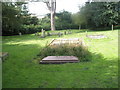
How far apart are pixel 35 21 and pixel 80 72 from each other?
81.9 ft

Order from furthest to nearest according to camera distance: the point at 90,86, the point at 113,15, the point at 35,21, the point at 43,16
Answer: the point at 43,16, the point at 35,21, the point at 113,15, the point at 90,86

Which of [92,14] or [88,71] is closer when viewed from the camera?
[88,71]

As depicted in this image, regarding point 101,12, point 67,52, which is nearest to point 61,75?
point 67,52

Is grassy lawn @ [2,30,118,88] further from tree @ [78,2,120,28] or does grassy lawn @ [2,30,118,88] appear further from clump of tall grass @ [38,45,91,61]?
tree @ [78,2,120,28]

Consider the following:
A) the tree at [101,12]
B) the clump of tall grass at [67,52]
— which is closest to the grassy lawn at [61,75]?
the clump of tall grass at [67,52]

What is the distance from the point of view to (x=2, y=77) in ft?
16.4

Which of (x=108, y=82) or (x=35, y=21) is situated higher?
(x=35, y=21)

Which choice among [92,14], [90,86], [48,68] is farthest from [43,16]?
[90,86]

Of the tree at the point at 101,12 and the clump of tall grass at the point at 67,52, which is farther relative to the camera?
the tree at the point at 101,12

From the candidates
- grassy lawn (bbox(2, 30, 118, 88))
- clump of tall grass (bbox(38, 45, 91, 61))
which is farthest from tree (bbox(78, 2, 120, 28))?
grassy lawn (bbox(2, 30, 118, 88))

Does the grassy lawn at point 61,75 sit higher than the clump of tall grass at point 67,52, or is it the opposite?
the clump of tall grass at point 67,52

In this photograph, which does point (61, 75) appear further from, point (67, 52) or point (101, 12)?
point (101, 12)

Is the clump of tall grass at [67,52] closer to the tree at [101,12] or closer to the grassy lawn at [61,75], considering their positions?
the grassy lawn at [61,75]

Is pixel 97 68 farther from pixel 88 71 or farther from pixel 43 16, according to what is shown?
pixel 43 16
